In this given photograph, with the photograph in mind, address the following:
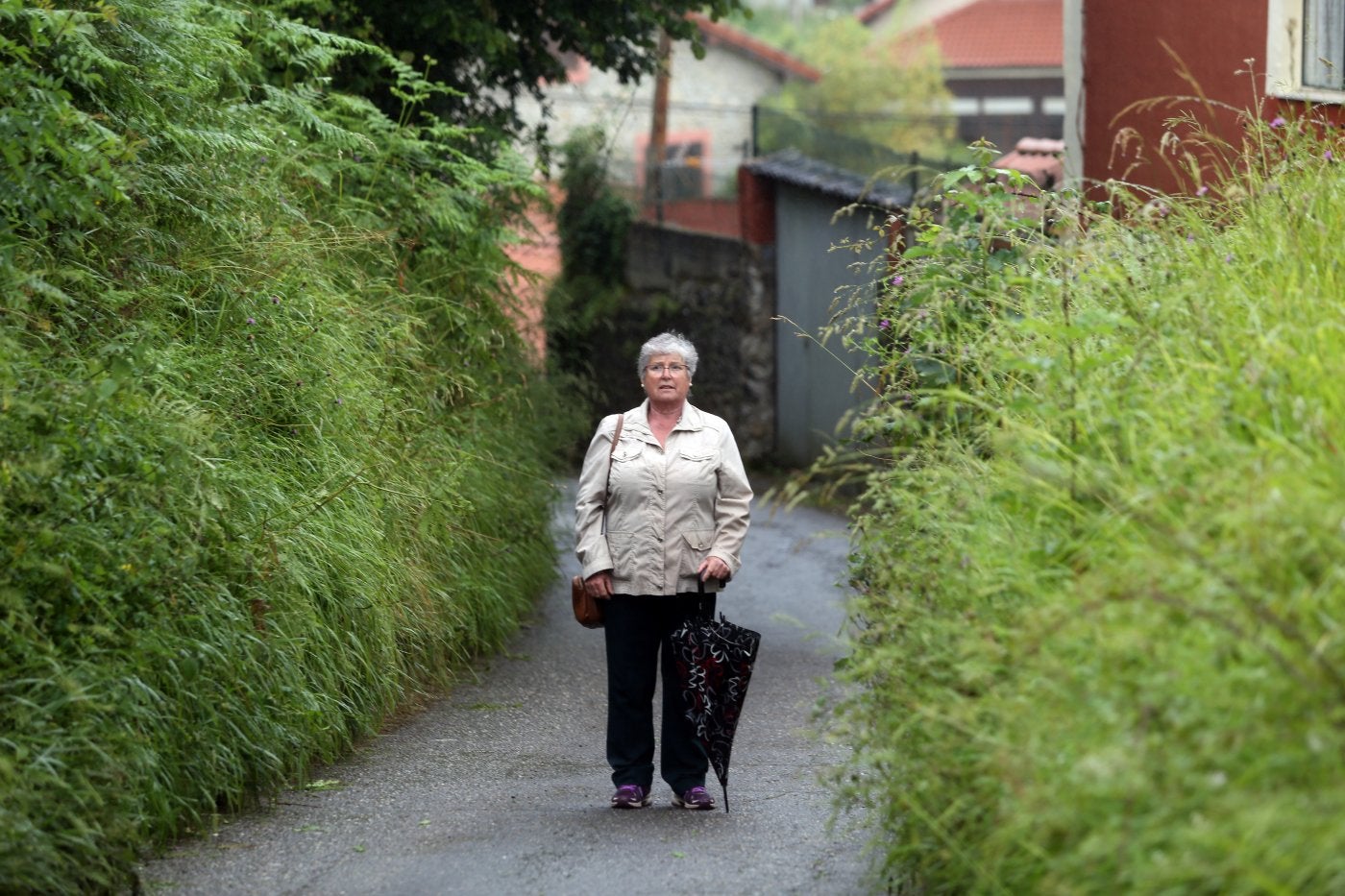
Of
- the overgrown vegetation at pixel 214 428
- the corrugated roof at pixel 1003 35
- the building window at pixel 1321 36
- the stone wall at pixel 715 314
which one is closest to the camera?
the overgrown vegetation at pixel 214 428

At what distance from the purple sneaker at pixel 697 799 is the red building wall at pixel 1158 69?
5.25 meters

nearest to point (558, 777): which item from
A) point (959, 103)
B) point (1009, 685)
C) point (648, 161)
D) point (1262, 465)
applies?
point (1009, 685)

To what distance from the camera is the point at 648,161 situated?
826 inches

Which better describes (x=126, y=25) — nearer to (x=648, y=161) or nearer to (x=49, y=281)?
(x=49, y=281)

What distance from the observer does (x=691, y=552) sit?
6020 mm

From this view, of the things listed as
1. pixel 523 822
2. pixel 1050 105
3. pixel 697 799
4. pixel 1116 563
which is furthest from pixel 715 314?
pixel 1050 105

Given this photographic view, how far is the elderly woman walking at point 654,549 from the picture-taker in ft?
19.7

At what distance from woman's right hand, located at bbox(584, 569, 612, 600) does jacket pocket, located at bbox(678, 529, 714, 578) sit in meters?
0.26

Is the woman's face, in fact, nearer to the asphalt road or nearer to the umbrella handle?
the asphalt road

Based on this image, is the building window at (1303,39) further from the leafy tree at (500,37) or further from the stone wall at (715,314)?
the stone wall at (715,314)

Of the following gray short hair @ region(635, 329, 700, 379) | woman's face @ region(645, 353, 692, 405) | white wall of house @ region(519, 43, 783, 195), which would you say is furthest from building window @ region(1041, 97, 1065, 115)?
woman's face @ region(645, 353, 692, 405)

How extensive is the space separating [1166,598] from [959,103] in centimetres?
4528

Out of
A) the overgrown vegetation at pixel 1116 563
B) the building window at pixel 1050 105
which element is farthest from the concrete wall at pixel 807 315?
the building window at pixel 1050 105

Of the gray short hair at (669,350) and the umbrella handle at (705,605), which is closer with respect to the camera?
the umbrella handle at (705,605)
